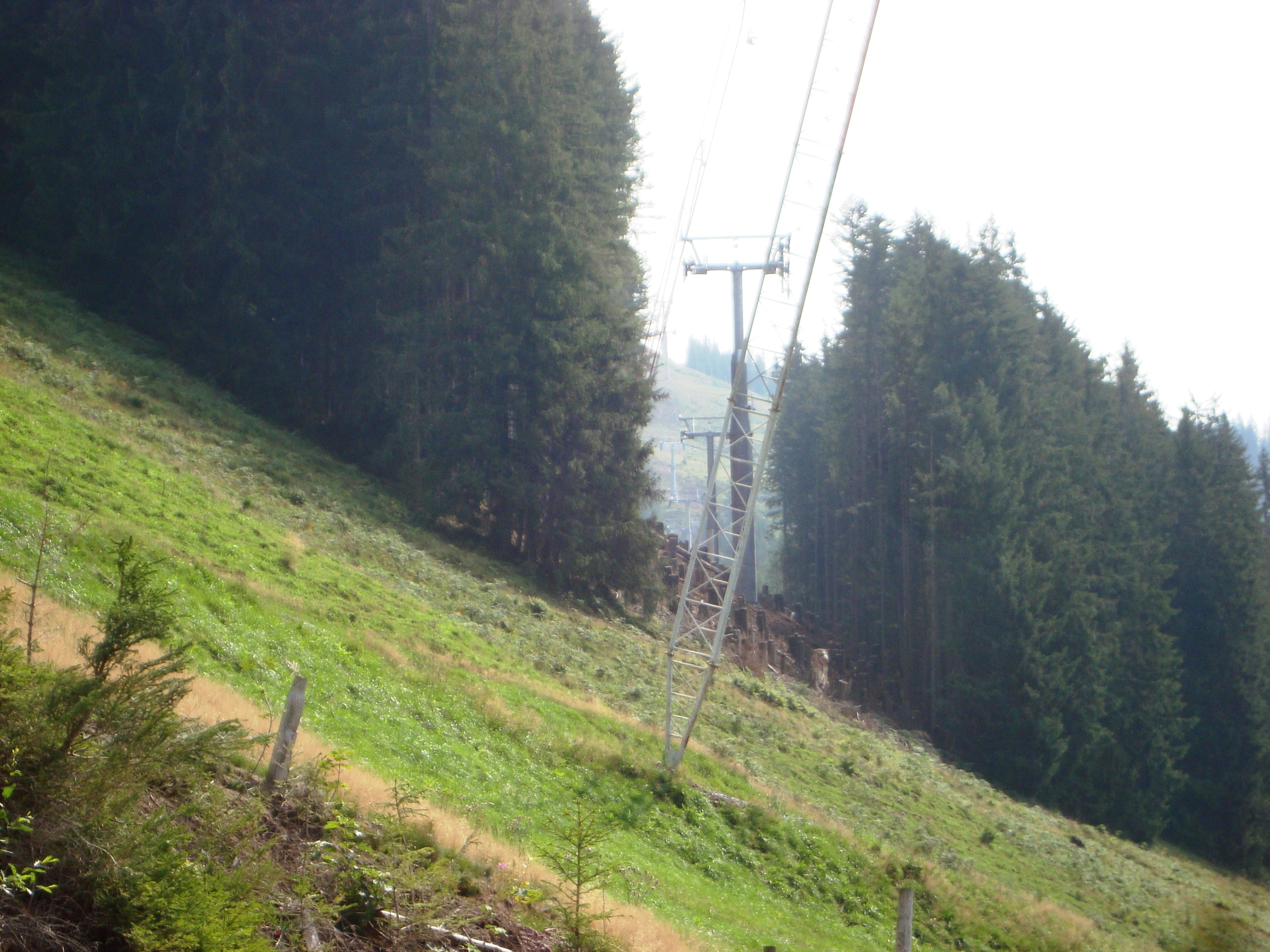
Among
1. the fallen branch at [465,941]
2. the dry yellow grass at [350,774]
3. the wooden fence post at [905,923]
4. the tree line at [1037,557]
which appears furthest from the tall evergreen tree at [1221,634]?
the fallen branch at [465,941]

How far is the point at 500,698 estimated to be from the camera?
1712 cm

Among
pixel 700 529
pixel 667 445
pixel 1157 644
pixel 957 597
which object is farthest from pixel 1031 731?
pixel 667 445

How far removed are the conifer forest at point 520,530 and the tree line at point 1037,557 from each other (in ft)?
0.70

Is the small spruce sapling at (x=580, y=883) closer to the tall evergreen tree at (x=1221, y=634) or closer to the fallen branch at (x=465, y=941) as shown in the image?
the fallen branch at (x=465, y=941)

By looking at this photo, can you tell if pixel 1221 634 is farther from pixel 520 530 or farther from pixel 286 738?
pixel 286 738

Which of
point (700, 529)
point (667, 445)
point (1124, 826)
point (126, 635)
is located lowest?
point (1124, 826)

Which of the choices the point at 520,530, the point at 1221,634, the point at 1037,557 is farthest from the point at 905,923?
the point at 1221,634

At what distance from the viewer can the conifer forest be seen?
33.5ft

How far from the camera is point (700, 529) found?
19.2m

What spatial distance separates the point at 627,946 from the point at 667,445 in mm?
170965

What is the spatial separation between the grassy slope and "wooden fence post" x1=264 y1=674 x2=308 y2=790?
3245 millimetres

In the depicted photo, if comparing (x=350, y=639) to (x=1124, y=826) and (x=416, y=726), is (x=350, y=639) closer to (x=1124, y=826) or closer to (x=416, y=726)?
(x=416, y=726)

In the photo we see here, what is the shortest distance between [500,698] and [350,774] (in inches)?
311

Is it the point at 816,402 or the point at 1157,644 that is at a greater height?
the point at 816,402
